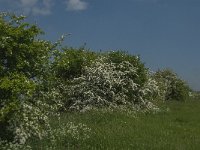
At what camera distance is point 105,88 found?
1236 inches

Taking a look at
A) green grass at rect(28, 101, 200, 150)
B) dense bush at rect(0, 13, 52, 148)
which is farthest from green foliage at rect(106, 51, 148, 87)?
dense bush at rect(0, 13, 52, 148)

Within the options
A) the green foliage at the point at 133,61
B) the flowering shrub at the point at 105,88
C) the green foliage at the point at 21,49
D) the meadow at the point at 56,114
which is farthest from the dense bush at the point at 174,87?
the green foliage at the point at 21,49

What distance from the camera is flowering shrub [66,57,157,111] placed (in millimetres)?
30609

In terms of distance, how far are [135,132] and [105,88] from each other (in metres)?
9.31

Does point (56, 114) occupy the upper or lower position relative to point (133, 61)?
lower

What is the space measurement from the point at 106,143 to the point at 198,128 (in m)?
7.56

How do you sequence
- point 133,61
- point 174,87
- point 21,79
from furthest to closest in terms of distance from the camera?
point 174,87
point 133,61
point 21,79

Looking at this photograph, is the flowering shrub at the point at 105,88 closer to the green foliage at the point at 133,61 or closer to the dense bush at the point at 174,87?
the green foliage at the point at 133,61

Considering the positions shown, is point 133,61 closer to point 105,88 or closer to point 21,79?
point 105,88

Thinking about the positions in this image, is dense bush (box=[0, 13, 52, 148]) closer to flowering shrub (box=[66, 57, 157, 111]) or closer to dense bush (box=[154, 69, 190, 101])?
flowering shrub (box=[66, 57, 157, 111])

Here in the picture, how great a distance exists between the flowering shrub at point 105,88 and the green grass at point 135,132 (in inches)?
98.6

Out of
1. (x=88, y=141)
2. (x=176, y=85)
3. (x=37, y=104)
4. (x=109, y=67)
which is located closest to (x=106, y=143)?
(x=88, y=141)

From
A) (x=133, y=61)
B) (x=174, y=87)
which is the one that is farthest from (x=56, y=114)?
(x=174, y=87)

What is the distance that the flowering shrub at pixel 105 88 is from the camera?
30609 millimetres
